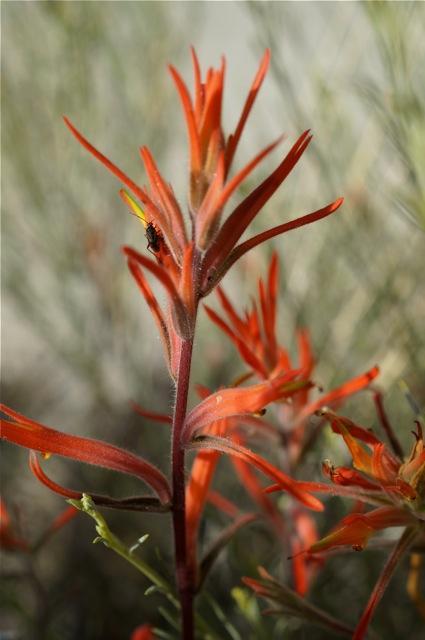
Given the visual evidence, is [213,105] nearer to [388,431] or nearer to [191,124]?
[191,124]

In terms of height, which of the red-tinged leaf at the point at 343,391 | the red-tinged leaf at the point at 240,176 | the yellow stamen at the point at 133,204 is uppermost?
the yellow stamen at the point at 133,204

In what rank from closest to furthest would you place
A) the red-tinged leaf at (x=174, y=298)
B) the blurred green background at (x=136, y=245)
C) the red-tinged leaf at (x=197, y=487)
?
the red-tinged leaf at (x=174, y=298) → the red-tinged leaf at (x=197, y=487) → the blurred green background at (x=136, y=245)

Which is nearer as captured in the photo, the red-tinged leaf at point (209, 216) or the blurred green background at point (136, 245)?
the red-tinged leaf at point (209, 216)

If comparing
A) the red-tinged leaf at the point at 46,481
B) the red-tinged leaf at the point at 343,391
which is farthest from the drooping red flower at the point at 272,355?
the red-tinged leaf at the point at 46,481

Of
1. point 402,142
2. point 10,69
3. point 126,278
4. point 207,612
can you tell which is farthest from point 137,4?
point 207,612

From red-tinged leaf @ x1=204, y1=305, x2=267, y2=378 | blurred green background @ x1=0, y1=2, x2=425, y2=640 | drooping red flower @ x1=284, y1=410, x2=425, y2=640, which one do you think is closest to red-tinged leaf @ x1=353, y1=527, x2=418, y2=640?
drooping red flower @ x1=284, y1=410, x2=425, y2=640

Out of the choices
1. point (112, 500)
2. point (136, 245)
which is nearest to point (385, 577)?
point (112, 500)

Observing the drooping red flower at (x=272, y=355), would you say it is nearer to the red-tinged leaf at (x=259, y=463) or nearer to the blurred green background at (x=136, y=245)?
the red-tinged leaf at (x=259, y=463)
